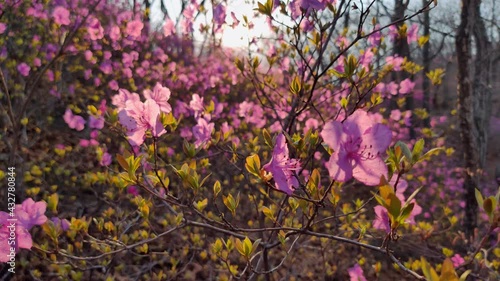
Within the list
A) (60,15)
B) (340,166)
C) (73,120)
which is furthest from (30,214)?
(60,15)

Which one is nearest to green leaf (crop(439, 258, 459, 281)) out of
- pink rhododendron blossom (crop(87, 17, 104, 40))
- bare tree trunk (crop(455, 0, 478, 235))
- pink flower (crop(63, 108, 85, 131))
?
bare tree trunk (crop(455, 0, 478, 235))

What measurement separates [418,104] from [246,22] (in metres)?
17.7

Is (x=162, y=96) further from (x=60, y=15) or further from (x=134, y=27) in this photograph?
(x=134, y=27)

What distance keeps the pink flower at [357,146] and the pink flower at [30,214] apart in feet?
3.61

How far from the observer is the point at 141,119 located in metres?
1.35

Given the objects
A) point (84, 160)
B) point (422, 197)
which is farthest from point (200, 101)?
point (422, 197)


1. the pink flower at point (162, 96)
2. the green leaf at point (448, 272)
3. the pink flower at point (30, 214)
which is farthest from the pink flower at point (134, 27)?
the green leaf at point (448, 272)

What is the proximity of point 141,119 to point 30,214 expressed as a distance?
22.8 inches

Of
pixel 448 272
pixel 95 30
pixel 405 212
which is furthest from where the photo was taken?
pixel 95 30

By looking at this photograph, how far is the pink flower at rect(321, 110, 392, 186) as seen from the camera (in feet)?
3.22

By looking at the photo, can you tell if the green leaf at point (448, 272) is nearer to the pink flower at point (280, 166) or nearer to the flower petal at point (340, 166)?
the flower petal at point (340, 166)

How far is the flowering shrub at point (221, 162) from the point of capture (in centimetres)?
121

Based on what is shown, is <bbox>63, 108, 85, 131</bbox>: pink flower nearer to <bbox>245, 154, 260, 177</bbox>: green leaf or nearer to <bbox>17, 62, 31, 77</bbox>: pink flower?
<bbox>17, 62, 31, 77</bbox>: pink flower

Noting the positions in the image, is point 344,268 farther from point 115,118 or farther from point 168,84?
point 168,84
